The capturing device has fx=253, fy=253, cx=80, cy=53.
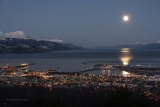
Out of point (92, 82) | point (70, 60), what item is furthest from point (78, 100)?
point (70, 60)

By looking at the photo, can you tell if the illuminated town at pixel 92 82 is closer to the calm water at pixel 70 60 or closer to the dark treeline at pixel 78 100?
the dark treeline at pixel 78 100

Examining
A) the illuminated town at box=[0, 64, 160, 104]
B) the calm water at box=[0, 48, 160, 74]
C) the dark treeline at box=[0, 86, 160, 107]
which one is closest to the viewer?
the dark treeline at box=[0, 86, 160, 107]

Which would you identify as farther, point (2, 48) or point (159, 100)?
point (2, 48)

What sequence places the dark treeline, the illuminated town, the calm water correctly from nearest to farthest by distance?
the dark treeline < the illuminated town < the calm water

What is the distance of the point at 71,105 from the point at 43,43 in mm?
41355

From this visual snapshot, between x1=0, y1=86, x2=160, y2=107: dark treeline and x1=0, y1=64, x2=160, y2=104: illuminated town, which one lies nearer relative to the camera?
x1=0, y1=86, x2=160, y2=107: dark treeline

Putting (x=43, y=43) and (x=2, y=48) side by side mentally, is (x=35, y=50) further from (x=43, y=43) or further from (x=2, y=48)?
(x=43, y=43)

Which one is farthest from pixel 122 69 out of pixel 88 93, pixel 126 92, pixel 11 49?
pixel 11 49

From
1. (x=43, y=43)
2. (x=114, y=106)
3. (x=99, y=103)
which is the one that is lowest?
(x=99, y=103)

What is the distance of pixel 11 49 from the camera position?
33.8 m

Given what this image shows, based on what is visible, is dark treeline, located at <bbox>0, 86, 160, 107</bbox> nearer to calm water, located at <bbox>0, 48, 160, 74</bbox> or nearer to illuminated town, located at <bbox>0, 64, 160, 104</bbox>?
illuminated town, located at <bbox>0, 64, 160, 104</bbox>

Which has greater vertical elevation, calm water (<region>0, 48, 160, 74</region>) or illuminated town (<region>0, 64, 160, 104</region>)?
calm water (<region>0, 48, 160, 74</region>)

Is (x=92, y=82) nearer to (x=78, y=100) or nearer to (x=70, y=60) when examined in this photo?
(x=78, y=100)

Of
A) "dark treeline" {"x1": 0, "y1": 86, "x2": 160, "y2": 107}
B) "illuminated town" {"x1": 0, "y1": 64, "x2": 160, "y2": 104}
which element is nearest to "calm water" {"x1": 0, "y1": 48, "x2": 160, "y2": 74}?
"illuminated town" {"x1": 0, "y1": 64, "x2": 160, "y2": 104}
